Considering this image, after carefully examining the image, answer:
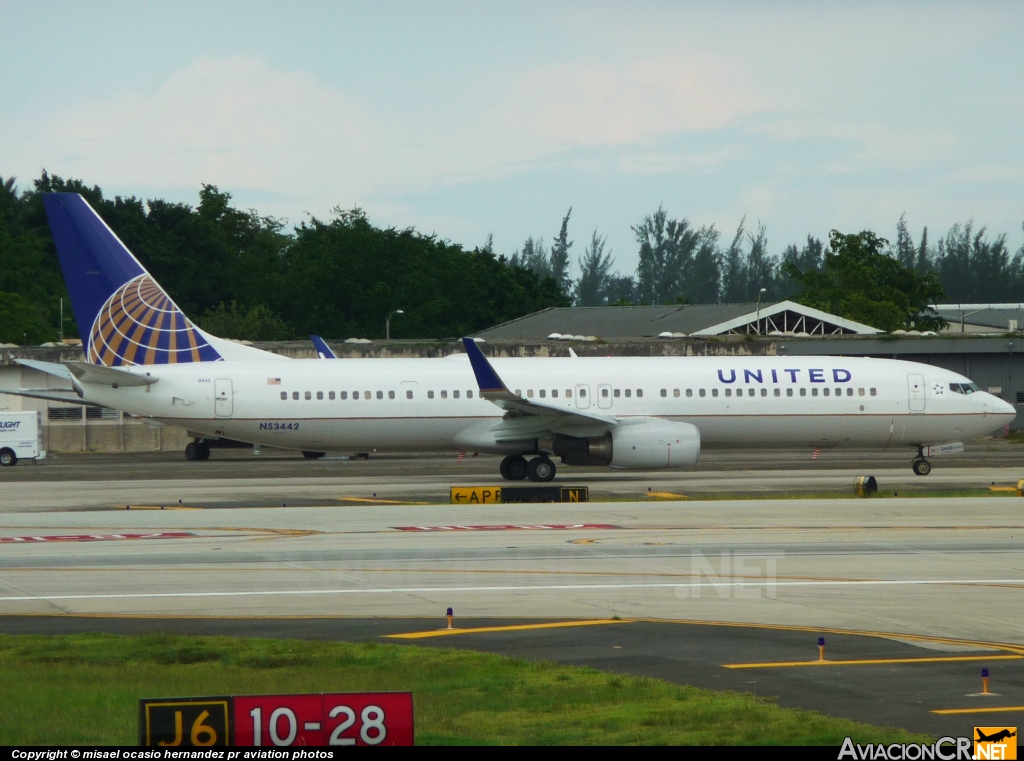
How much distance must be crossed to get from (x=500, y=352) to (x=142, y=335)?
78.3 feet

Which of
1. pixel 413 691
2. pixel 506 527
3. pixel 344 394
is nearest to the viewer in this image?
pixel 413 691

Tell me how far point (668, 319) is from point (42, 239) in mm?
67529

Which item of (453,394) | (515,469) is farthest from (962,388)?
(453,394)

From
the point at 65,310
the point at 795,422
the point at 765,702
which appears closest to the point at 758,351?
the point at 795,422

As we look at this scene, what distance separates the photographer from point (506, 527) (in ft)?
84.5

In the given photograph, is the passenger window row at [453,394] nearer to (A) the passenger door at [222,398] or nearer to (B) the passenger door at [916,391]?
(A) the passenger door at [222,398]

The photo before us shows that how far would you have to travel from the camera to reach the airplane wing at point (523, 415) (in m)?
36.9

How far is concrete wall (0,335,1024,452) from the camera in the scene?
60.6 metres

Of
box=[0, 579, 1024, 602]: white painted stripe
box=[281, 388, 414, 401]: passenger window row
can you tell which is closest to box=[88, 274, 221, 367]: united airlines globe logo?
box=[281, 388, 414, 401]: passenger window row

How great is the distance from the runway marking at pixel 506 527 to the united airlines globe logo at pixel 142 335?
1791cm

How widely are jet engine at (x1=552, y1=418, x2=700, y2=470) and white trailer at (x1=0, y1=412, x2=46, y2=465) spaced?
25714 mm

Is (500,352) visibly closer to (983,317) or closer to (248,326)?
(248,326)

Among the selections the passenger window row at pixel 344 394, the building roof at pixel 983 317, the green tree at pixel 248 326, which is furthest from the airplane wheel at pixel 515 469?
the building roof at pixel 983 317

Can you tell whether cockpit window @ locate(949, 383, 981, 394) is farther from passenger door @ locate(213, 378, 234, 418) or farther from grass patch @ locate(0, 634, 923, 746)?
grass patch @ locate(0, 634, 923, 746)
